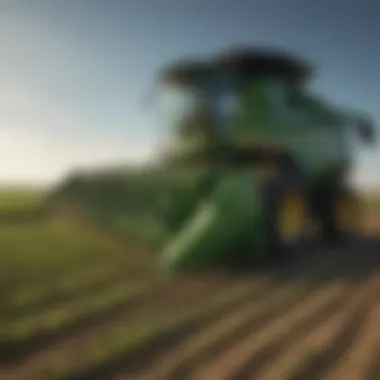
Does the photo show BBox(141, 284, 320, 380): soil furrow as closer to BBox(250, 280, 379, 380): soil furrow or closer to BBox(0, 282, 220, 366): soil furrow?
BBox(250, 280, 379, 380): soil furrow

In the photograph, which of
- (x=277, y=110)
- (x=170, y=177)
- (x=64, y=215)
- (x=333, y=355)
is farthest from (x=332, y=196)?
(x=333, y=355)

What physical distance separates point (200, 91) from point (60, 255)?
1.29m

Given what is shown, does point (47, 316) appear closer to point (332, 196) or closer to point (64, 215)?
point (64, 215)

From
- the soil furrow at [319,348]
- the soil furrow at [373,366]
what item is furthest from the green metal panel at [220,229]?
the soil furrow at [373,366]

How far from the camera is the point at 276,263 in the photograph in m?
2.61

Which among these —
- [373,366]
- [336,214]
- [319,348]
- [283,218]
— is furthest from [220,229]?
[336,214]

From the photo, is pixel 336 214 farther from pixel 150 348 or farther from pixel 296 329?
pixel 150 348

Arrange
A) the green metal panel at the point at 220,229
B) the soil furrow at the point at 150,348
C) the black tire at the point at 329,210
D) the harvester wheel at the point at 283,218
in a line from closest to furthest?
the soil furrow at the point at 150,348, the green metal panel at the point at 220,229, the harvester wheel at the point at 283,218, the black tire at the point at 329,210

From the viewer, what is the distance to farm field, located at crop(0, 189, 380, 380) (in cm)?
130

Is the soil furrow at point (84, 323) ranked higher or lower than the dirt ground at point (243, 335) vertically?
higher

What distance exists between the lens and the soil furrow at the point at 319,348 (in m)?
1.28

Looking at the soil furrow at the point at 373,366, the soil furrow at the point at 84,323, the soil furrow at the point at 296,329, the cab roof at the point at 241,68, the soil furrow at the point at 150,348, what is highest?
the cab roof at the point at 241,68

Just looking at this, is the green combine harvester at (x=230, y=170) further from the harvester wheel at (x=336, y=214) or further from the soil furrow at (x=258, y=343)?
the soil furrow at (x=258, y=343)

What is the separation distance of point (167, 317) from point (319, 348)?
53cm
